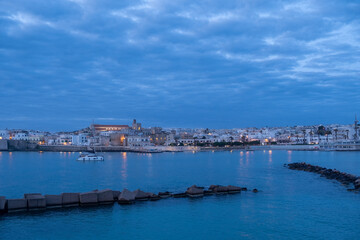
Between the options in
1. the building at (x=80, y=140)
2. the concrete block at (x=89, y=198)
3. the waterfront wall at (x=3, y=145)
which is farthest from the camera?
the building at (x=80, y=140)

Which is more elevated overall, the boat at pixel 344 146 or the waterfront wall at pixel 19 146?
the waterfront wall at pixel 19 146

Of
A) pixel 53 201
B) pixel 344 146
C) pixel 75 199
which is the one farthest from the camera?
pixel 344 146

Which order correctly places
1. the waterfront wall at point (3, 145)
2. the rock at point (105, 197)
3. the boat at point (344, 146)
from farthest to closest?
the waterfront wall at point (3, 145) → the boat at point (344, 146) → the rock at point (105, 197)

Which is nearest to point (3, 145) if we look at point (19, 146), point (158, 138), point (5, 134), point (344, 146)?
point (19, 146)

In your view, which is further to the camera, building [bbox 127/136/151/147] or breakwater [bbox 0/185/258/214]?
building [bbox 127/136/151/147]

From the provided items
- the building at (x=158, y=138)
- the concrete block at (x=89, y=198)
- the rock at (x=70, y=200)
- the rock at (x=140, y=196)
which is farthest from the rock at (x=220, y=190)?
the building at (x=158, y=138)

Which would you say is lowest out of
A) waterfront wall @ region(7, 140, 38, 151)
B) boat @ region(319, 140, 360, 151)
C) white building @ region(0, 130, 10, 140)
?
boat @ region(319, 140, 360, 151)

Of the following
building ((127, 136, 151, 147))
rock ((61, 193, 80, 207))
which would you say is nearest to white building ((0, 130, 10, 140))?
building ((127, 136, 151, 147))

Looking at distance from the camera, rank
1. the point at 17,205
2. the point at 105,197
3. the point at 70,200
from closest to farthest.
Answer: the point at 17,205 < the point at 70,200 < the point at 105,197

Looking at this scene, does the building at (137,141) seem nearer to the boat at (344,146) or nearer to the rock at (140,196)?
the boat at (344,146)

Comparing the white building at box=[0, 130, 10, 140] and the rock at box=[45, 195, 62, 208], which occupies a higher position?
the white building at box=[0, 130, 10, 140]

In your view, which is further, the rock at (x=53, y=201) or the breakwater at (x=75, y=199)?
the rock at (x=53, y=201)

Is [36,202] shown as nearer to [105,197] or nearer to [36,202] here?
[36,202]

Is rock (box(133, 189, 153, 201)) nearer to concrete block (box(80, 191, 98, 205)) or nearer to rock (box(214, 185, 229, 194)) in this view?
concrete block (box(80, 191, 98, 205))
